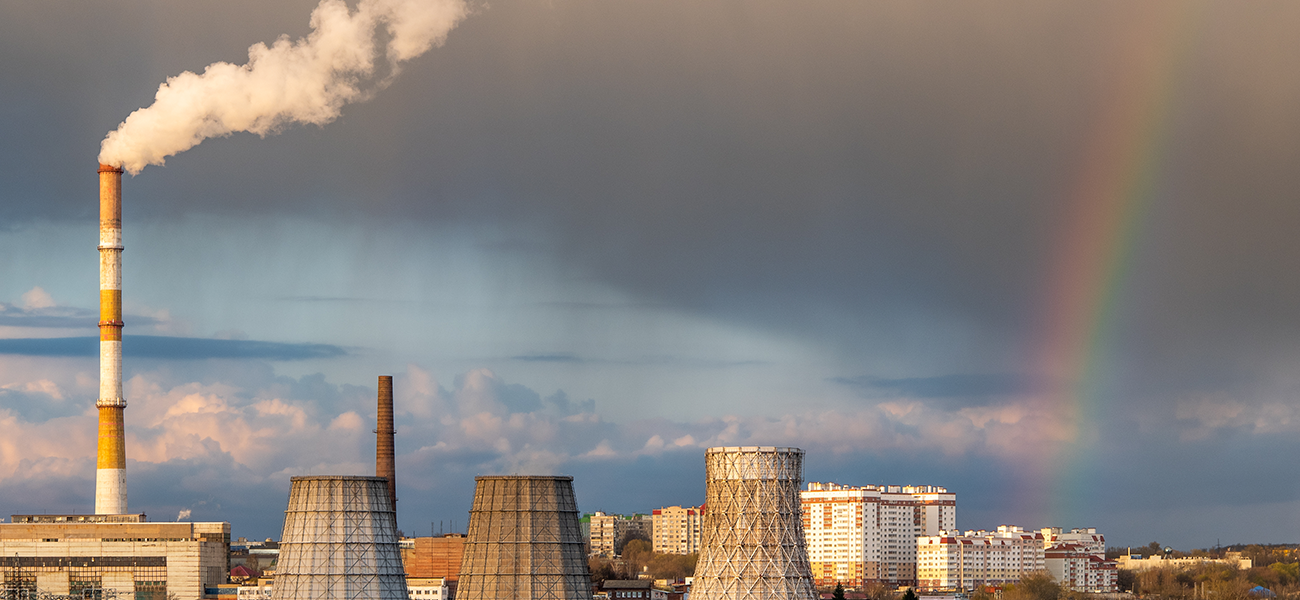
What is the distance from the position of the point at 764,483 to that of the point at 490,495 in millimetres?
17054

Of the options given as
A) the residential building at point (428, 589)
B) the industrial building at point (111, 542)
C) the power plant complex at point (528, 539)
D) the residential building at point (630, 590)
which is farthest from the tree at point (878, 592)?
the power plant complex at point (528, 539)

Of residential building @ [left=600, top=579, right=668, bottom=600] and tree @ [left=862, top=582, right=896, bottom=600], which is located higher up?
residential building @ [left=600, top=579, right=668, bottom=600]

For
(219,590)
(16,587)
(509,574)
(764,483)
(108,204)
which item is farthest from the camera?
(219,590)

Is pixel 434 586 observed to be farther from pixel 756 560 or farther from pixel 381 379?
pixel 756 560

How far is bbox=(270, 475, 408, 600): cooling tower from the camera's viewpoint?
274 feet

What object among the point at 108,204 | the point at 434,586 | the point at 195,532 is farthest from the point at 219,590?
the point at 108,204

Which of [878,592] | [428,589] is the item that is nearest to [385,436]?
[428,589]

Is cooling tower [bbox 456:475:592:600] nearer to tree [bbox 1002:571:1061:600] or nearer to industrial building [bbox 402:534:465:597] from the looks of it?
industrial building [bbox 402:534:465:597]

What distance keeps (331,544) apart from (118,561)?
5360cm

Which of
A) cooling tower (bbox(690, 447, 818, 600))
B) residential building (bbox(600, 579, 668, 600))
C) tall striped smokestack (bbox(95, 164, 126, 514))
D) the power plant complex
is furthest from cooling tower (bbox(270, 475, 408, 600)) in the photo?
residential building (bbox(600, 579, 668, 600))

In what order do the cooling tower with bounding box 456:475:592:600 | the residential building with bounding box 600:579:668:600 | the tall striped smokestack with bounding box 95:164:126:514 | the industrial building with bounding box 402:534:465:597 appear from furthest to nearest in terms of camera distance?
the residential building with bounding box 600:579:668:600 → the industrial building with bounding box 402:534:465:597 → the tall striped smokestack with bounding box 95:164:126:514 → the cooling tower with bounding box 456:475:592:600

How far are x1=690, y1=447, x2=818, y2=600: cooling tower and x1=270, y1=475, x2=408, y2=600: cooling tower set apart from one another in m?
18.1

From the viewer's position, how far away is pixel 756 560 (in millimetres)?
82438

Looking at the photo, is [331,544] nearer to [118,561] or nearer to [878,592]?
[118,561]
